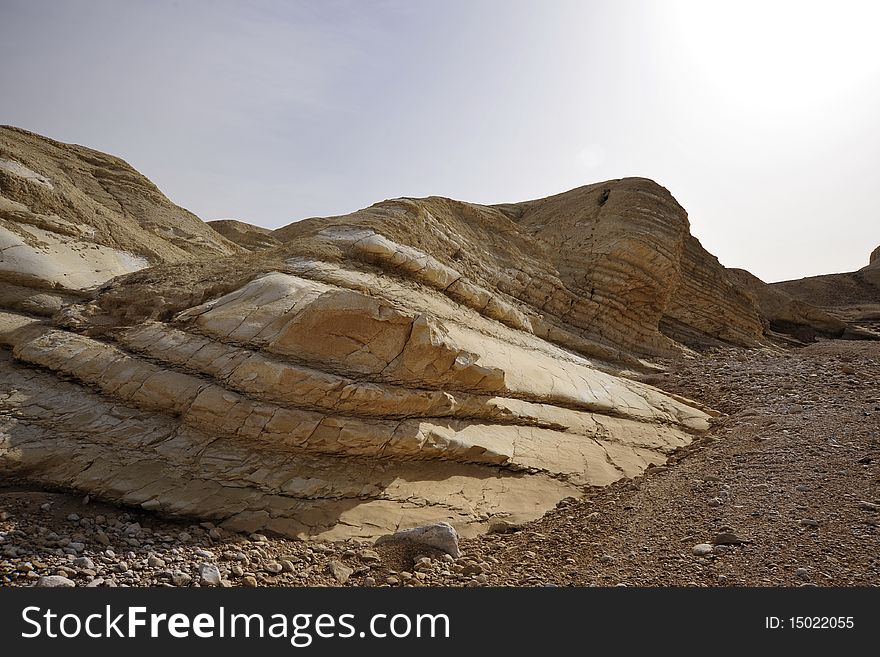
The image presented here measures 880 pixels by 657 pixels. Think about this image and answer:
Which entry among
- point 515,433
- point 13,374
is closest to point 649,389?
point 515,433

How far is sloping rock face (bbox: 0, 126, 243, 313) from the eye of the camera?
7.30 metres

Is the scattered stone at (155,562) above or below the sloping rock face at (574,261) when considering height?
below

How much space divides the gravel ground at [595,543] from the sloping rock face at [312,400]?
0.33 meters

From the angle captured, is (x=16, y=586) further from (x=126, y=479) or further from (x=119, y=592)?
(x=126, y=479)

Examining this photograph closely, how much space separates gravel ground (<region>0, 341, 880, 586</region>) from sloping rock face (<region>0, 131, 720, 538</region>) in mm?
326

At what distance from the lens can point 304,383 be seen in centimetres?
537

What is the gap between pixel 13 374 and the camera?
5754 mm

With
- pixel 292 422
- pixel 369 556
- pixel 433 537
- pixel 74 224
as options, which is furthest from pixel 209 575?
pixel 74 224

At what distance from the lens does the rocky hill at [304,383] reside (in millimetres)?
4895

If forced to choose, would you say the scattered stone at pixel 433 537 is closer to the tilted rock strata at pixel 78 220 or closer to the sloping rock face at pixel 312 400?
the sloping rock face at pixel 312 400

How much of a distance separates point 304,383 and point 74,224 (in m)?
7.17

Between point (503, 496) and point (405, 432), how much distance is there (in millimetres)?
1400

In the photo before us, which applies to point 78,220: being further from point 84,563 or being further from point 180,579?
point 180,579

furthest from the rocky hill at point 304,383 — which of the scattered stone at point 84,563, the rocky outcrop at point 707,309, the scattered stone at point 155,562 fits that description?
the rocky outcrop at point 707,309
